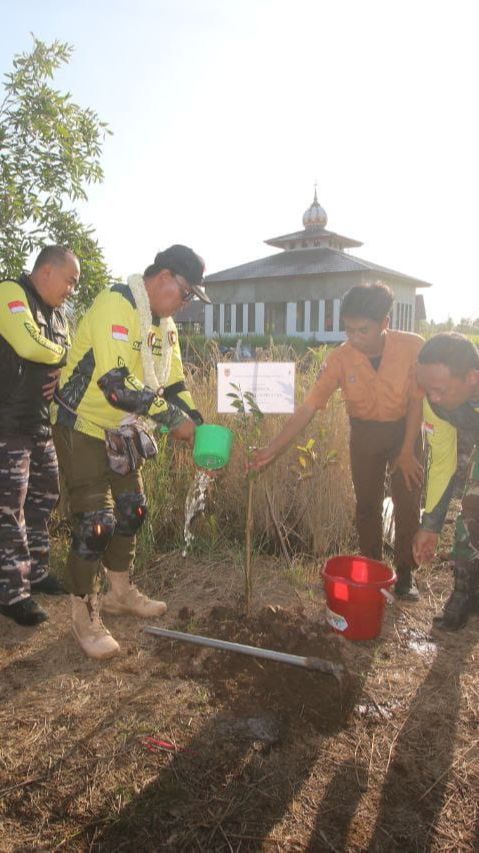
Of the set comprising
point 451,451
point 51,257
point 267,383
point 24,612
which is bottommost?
point 24,612

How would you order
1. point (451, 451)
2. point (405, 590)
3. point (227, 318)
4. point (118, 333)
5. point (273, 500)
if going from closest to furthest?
1. point (118, 333)
2. point (451, 451)
3. point (405, 590)
4. point (273, 500)
5. point (227, 318)

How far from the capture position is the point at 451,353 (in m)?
2.84

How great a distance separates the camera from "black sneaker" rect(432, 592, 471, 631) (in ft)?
10.7

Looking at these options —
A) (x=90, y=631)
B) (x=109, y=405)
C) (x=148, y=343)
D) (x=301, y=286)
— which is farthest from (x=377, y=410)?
(x=301, y=286)

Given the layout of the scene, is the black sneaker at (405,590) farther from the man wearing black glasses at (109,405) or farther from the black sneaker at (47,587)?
the black sneaker at (47,587)

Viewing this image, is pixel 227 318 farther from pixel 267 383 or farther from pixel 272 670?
pixel 272 670

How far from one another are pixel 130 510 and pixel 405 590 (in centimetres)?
179

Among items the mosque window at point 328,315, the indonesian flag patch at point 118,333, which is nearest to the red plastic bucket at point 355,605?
the indonesian flag patch at point 118,333

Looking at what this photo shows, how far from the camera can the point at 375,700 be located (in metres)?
2.58

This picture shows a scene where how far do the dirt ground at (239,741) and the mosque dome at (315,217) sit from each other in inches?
1229

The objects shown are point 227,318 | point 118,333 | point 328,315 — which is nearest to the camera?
point 118,333

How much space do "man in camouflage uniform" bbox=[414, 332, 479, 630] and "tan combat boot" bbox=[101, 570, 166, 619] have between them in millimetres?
1440

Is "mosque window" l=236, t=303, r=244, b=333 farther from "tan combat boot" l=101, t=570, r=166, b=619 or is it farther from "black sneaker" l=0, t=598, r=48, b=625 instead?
"black sneaker" l=0, t=598, r=48, b=625

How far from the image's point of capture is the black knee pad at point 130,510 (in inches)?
119
